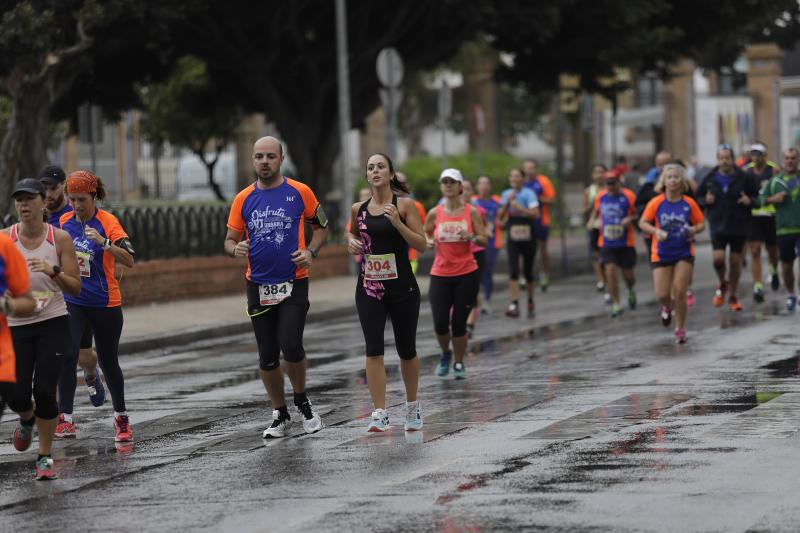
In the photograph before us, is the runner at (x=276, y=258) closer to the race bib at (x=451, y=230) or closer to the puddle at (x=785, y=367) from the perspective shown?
the race bib at (x=451, y=230)

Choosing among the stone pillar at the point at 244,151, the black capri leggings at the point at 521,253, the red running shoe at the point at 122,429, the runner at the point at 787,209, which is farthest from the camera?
the stone pillar at the point at 244,151

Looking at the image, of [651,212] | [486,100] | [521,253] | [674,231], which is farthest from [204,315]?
[486,100]

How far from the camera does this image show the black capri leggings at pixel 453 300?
46.1ft

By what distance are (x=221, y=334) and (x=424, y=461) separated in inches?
437

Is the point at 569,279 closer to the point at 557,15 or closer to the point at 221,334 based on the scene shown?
the point at 557,15

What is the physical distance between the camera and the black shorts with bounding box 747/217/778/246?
20922mm

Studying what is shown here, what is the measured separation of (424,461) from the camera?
372 inches

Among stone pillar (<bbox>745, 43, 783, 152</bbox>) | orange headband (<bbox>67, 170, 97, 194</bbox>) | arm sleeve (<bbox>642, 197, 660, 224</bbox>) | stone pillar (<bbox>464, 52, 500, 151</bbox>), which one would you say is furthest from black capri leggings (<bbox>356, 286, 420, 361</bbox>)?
stone pillar (<bbox>745, 43, 783, 152</bbox>)

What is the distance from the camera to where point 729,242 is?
20.3 metres

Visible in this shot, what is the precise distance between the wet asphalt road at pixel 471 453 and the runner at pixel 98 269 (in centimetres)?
51

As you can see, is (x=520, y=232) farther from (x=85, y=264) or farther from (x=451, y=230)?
(x=85, y=264)

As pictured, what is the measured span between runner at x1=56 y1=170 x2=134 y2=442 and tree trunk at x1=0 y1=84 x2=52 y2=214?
608 inches

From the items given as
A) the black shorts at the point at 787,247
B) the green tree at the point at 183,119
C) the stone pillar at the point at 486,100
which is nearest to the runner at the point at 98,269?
the black shorts at the point at 787,247

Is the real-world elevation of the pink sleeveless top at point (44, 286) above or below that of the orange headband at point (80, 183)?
below
